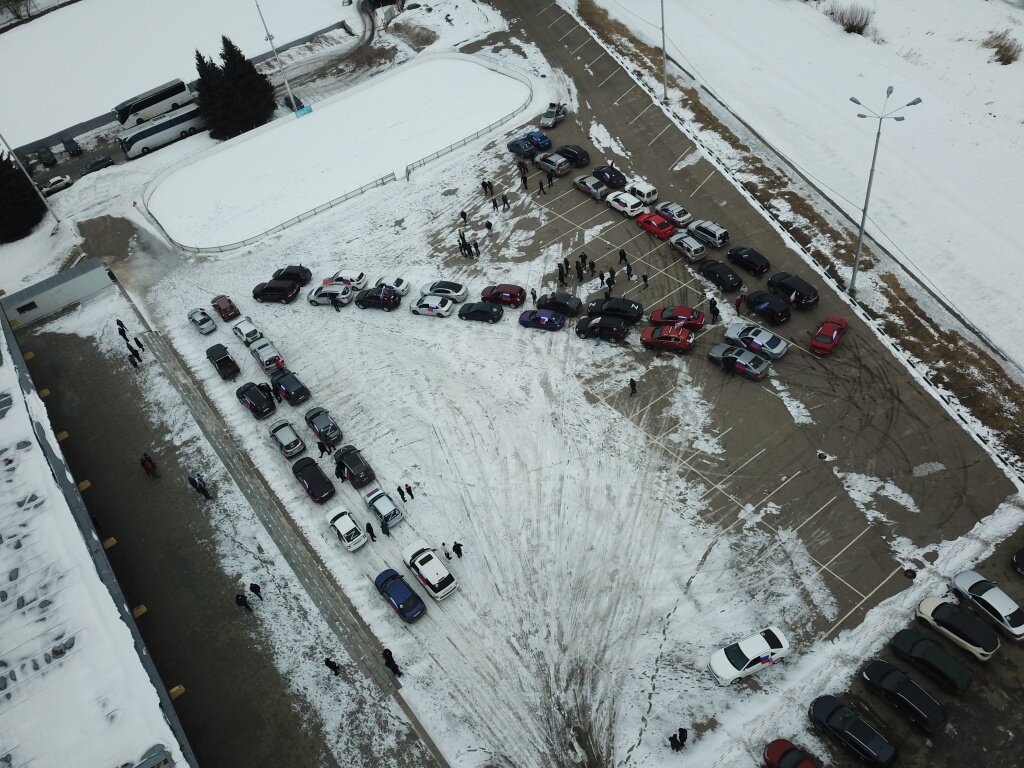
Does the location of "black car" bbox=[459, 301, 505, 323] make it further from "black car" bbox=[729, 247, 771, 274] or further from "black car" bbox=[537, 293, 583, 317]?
"black car" bbox=[729, 247, 771, 274]

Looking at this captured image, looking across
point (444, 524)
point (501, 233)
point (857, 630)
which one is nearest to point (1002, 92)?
point (501, 233)

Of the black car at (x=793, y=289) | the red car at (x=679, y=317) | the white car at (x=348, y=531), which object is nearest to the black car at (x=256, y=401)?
the white car at (x=348, y=531)

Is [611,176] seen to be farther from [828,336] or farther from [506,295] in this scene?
[828,336]

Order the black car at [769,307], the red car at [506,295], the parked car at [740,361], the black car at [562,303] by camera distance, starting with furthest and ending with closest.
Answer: the red car at [506,295] < the black car at [562,303] < the black car at [769,307] < the parked car at [740,361]

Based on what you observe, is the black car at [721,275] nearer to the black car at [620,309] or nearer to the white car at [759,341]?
the white car at [759,341]

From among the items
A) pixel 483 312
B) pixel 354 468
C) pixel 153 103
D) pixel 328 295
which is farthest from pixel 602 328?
pixel 153 103

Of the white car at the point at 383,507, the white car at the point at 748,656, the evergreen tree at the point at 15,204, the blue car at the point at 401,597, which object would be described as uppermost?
the evergreen tree at the point at 15,204
